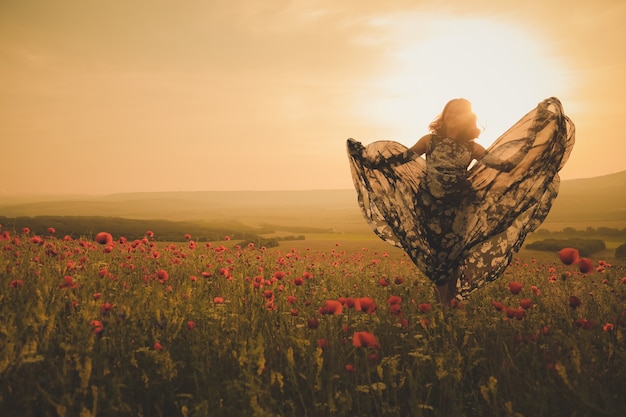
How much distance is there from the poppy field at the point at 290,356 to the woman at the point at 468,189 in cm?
60

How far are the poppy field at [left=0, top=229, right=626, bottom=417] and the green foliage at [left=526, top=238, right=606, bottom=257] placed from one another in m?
6.87

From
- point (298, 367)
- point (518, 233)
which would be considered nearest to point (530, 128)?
point (518, 233)

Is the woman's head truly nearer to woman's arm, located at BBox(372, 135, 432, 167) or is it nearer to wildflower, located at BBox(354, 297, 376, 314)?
woman's arm, located at BBox(372, 135, 432, 167)

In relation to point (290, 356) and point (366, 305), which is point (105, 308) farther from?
point (366, 305)

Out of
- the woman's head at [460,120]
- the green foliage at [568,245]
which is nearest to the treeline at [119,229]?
the woman's head at [460,120]

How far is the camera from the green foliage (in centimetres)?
1110

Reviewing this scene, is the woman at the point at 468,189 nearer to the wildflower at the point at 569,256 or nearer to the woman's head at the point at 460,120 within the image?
the woman's head at the point at 460,120

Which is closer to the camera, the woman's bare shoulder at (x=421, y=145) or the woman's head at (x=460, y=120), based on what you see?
the woman's head at (x=460, y=120)

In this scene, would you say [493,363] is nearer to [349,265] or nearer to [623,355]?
[623,355]

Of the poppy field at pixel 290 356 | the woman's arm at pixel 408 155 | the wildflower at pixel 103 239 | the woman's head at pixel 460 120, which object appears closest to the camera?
the poppy field at pixel 290 356

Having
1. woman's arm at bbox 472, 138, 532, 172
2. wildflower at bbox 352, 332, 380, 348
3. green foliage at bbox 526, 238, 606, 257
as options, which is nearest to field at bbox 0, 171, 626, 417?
wildflower at bbox 352, 332, 380, 348

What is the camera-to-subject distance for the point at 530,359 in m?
3.17

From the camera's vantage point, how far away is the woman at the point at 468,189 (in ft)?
14.6

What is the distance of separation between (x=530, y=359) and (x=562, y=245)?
9.57 metres
